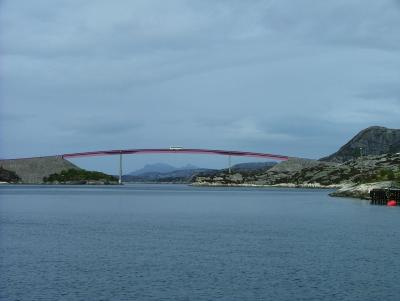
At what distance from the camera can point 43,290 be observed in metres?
27.4

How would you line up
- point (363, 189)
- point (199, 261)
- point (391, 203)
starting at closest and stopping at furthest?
1. point (199, 261)
2. point (391, 203)
3. point (363, 189)

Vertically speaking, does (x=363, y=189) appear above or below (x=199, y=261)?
above

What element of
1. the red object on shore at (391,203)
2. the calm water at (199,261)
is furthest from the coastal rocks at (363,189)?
the calm water at (199,261)

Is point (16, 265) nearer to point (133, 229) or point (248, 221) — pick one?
point (133, 229)

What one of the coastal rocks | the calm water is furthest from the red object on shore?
the calm water

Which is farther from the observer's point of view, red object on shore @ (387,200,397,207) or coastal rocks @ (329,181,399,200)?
coastal rocks @ (329,181,399,200)

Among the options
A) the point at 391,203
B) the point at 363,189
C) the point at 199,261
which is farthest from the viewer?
the point at 363,189

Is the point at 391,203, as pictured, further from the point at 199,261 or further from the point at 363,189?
the point at 199,261

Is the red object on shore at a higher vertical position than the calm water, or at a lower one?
higher

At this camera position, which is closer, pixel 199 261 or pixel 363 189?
pixel 199 261

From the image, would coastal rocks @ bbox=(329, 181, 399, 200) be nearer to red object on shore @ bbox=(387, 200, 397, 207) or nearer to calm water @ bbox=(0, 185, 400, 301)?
red object on shore @ bbox=(387, 200, 397, 207)

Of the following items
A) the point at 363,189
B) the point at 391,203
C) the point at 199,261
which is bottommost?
the point at 199,261

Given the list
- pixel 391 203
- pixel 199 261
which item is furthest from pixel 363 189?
pixel 199 261

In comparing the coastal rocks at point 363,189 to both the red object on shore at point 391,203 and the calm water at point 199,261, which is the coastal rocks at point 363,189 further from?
the calm water at point 199,261
